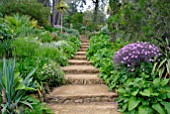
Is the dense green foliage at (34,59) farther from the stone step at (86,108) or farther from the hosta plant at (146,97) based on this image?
the hosta plant at (146,97)

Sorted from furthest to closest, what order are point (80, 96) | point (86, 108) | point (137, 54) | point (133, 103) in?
point (80, 96) < point (137, 54) < point (86, 108) < point (133, 103)

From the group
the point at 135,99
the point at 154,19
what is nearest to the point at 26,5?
the point at 154,19

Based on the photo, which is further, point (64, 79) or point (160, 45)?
point (64, 79)

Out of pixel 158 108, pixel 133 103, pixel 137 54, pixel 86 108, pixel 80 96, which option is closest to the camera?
pixel 158 108

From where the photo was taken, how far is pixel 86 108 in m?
3.84

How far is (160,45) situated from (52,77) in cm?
242

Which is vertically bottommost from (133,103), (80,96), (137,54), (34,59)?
(80,96)

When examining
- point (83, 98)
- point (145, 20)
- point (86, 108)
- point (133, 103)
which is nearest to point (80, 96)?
point (83, 98)

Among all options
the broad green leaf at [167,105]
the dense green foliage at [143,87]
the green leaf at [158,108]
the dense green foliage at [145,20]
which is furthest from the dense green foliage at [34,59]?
→ the dense green foliage at [145,20]

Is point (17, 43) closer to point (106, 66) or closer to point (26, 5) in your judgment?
point (106, 66)

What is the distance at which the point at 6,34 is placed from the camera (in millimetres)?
6234

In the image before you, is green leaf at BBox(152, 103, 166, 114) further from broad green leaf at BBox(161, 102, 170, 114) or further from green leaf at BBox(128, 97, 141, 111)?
green leaf at BBox(128, 97, 141, 111)

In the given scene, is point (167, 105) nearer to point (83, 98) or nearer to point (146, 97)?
point (146, 97)

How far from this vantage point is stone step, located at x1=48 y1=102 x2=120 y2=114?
145 inches
